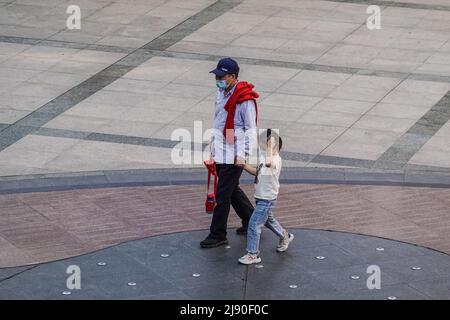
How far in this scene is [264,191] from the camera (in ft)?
38.0

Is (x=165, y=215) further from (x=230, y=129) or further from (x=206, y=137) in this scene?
(x=206, y=137)

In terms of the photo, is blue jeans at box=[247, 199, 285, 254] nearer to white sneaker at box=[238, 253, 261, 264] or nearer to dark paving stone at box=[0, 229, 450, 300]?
white sneaker at box=[238, 253, 261, 264]

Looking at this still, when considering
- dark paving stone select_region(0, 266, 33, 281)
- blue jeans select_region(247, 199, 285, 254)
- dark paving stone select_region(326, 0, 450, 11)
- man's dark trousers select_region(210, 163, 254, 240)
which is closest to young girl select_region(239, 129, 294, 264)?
blue jeans select_region(247, 199, 285, 254)

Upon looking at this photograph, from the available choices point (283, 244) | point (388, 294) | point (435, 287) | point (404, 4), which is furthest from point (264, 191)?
point (404, 4)

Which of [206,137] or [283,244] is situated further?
[206,137]

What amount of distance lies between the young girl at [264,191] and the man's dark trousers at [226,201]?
0.36 meters

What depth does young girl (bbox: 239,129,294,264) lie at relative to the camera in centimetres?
1152

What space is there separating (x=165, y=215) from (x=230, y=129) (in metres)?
1.78

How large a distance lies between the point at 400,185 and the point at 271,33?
7.03m

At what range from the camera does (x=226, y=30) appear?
20.8m

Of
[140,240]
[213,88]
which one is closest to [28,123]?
[213,88]

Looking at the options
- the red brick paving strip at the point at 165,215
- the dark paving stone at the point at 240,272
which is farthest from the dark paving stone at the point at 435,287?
the red brick paving strip at the point at 165,215

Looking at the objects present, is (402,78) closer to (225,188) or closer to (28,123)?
(28,123)
